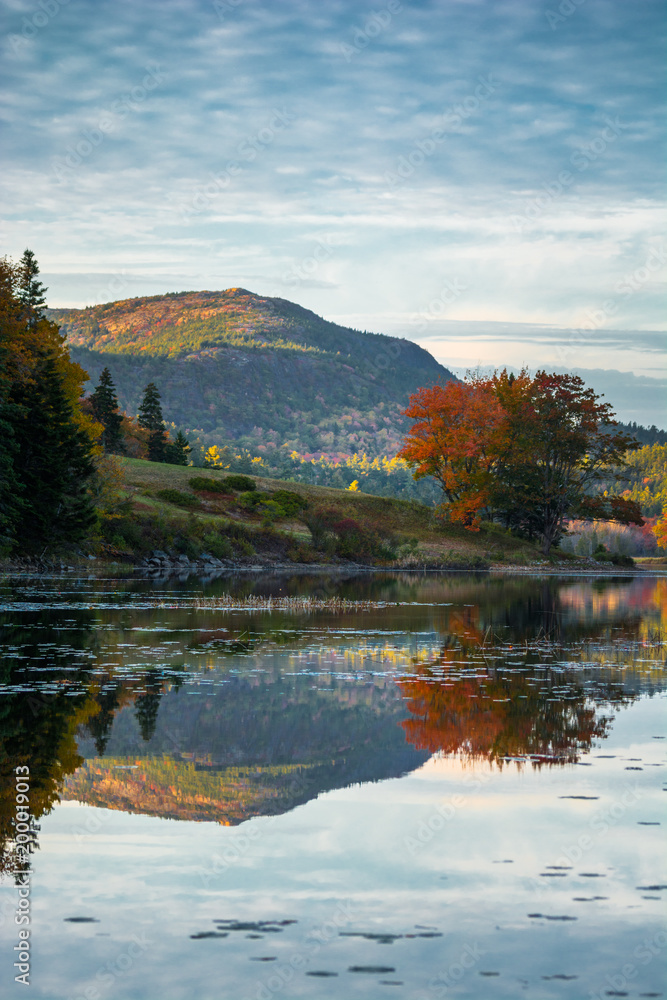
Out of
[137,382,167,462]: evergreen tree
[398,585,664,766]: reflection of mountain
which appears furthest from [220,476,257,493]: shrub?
[398,585,664,766]: reflection of mountain

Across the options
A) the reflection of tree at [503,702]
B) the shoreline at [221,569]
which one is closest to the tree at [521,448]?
the shoreline at [221,569]

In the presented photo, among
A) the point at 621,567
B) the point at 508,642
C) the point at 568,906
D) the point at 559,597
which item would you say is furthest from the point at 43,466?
the point at 621,567

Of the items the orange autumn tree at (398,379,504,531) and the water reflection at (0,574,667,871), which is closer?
the water reflection at (0,574,667,871)

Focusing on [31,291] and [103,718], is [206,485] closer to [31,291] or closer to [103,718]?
[31,291]

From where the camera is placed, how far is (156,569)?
176 ft

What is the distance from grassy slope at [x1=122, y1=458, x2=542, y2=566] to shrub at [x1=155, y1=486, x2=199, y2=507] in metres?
0.55

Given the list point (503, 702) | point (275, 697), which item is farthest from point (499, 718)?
point (275, 697)

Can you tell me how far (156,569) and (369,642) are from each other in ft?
114

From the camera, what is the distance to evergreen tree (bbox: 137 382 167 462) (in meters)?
92.8

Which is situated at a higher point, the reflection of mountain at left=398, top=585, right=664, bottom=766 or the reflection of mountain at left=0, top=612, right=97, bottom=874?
the reflection of mountain at left=0, top=612, right=97, bottom=874

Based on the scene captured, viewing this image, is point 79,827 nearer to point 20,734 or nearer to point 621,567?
point 20,734

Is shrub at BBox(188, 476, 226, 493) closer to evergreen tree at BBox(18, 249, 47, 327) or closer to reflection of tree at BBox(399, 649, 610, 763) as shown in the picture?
evergreen tree at BBox(18, 249, 47, 327)

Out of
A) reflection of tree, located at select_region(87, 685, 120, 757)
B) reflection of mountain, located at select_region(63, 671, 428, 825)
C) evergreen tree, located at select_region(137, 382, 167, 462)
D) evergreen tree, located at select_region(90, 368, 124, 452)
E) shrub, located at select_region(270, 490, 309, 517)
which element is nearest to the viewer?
reflection of mountain, located at select_region(63, 671, 428, 825)

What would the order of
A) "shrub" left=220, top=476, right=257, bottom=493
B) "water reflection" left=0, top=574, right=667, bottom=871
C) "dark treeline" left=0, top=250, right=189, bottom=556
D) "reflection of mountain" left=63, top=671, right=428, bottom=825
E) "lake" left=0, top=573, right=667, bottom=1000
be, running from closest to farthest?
"lake" left=0, top=573, right=667, bottom=1000 < "reflection of mountain" left=63, top=671, right=428, bottom=825 < "water reflection" left=0, top=574, right=667, bottom=871 < "dark treeline" left=0, top=250, right=189, bottom=556 < "shrub" left=220, top=476, right=257, bottom=493
